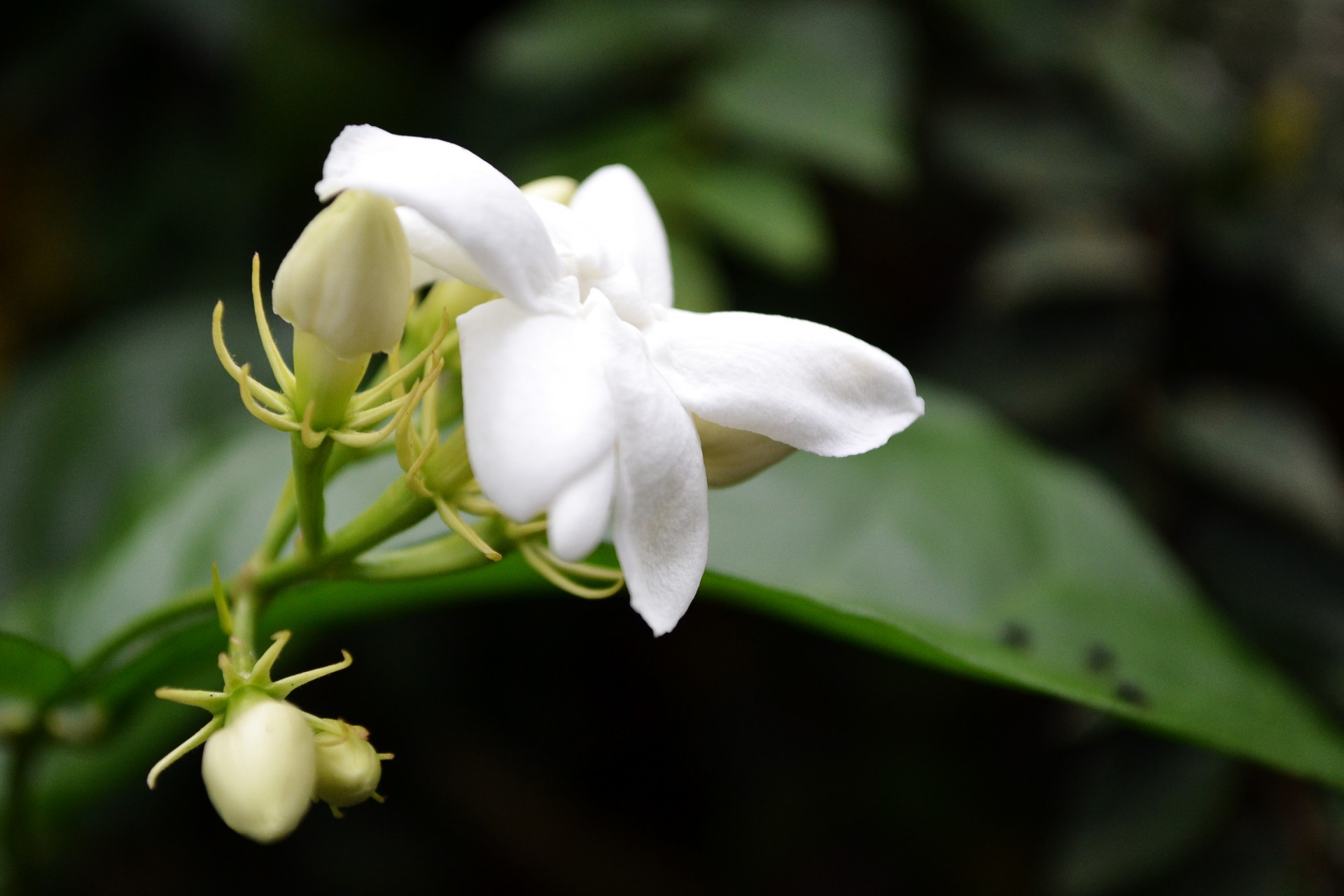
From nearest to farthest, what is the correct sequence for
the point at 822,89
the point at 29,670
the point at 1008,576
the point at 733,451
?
1. the point at 733,451
2. the point at 29,670
3. the point at 1008,576
4. the point at 822,89

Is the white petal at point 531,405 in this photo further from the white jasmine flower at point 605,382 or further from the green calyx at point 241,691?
the green calyx at point 241,691

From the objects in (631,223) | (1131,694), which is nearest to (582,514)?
(631,223)

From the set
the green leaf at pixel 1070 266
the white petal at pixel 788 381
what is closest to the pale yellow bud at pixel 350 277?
the white petal at pixel 788 381

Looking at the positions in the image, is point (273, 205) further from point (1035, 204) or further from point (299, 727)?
point (299, 727)

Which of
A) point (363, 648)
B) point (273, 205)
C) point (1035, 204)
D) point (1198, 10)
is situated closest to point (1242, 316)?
point (1035, 204)

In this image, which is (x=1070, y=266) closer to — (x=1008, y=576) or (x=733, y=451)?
(x=1008, y=576)
